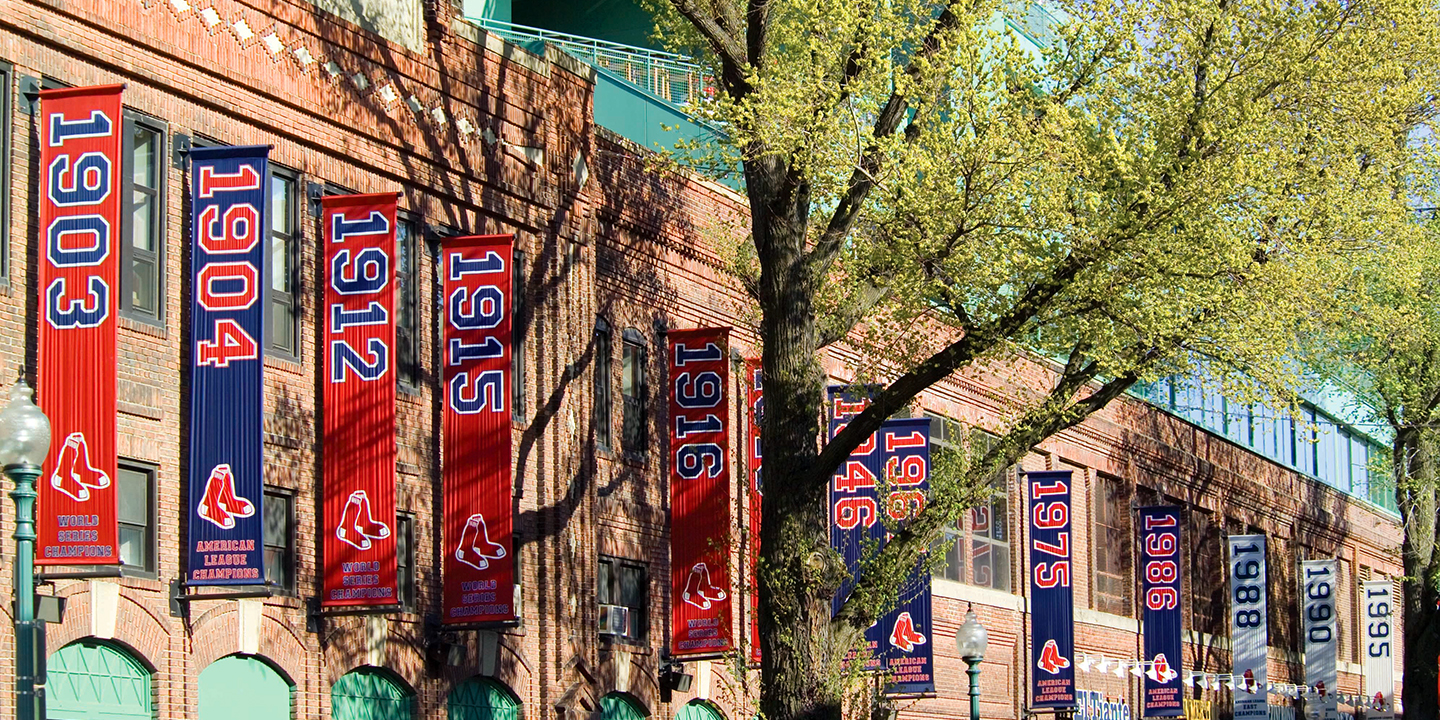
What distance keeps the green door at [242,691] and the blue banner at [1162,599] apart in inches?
990

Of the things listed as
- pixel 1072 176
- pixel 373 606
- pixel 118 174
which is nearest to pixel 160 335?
pixel 118 174

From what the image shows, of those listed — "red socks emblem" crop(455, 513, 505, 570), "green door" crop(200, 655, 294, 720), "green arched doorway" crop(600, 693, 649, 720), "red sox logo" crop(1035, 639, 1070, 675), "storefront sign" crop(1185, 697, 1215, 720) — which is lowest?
"storefront sign" crop(1185, 697, 1215, 720)

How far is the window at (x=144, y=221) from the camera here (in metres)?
19.9

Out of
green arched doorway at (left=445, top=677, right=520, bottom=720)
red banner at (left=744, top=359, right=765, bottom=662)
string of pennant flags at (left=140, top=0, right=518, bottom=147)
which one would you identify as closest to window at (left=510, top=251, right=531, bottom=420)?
string of pennant flags at (left=140, top=0, right=518, bottom=147)

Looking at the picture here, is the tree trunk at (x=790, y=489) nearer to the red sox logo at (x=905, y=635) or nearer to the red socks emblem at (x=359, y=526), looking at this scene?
the red socks emblem at (x=359, y=526)

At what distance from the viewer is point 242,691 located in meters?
20.8

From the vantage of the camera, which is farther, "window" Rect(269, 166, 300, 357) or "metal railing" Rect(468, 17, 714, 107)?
"metal railing" Rect(468, 17, 714, 107)

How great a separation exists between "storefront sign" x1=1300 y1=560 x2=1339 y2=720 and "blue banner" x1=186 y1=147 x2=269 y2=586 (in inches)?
1486

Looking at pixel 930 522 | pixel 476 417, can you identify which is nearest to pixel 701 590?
pixel 476 417

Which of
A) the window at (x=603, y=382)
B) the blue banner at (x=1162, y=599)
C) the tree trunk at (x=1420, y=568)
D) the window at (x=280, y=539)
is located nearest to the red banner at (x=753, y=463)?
the window at (x=603, y=382)

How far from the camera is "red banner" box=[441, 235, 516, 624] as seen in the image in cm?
2373

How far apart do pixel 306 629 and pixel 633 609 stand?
768 cm

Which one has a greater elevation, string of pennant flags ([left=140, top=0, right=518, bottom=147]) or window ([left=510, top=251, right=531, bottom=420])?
string of pennant flags ([left=140, top=0, right=518, bottom=147])

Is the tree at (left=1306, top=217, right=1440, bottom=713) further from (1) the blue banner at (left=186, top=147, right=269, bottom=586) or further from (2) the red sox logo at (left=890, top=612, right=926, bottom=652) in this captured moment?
(1) the blue banner at (left=186, top=147, right=269, bottom=586)
